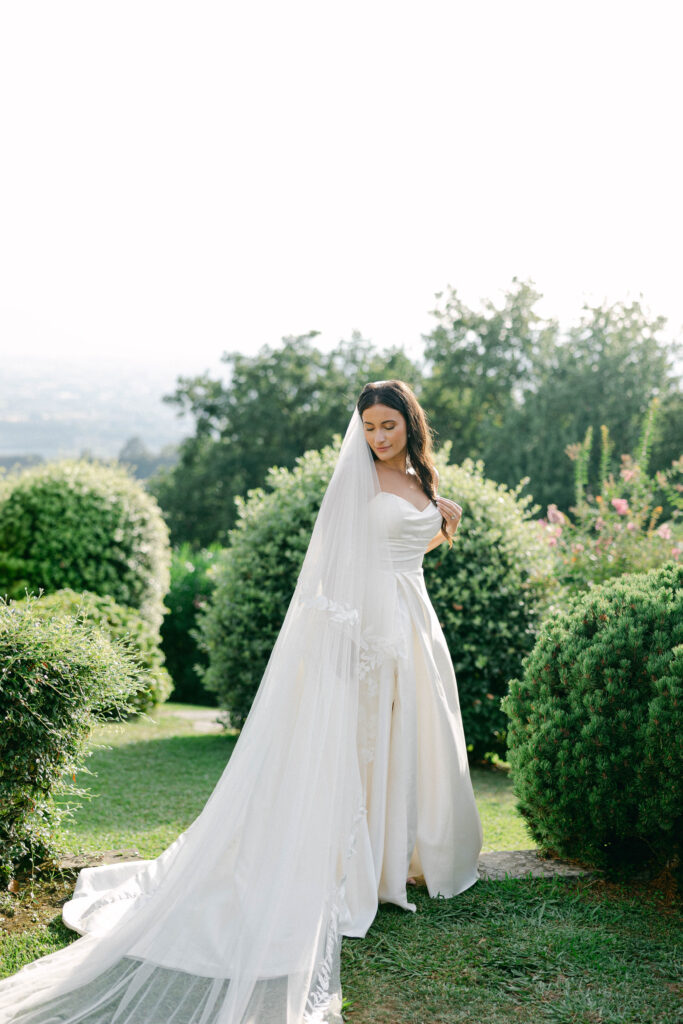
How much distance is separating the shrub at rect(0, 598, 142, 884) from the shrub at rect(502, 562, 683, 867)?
2030 mm

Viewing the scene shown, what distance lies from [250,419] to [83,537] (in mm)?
17362

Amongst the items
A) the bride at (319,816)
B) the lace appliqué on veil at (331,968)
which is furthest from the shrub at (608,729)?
the lace appliqué on veil at (331,968)

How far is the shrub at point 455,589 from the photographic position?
7.05 m

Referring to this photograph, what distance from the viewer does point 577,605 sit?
4555 millimetres

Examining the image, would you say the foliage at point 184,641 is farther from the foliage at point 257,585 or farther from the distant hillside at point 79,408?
the distant hillside at point 79,408

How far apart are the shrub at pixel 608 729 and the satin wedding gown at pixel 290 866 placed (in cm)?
46

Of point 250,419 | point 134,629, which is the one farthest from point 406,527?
point 250,419

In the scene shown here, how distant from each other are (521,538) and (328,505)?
4022mm

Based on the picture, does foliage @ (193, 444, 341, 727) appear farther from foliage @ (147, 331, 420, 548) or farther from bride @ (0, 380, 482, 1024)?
foliage @ (147, 331, 420, 548)

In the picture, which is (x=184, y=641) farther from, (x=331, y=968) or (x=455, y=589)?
(x=331, y=968)

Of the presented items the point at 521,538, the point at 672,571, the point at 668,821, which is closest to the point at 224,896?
the point at 668,821

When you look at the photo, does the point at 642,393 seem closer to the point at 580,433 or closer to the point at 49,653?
the point at 580,433

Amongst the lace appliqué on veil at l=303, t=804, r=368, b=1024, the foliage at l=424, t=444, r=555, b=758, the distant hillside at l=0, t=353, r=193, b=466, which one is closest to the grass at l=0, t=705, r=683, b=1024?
the lace appliqué on veil at l=303, t=804, r=368, b=1024

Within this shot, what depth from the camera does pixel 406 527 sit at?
4.01m
